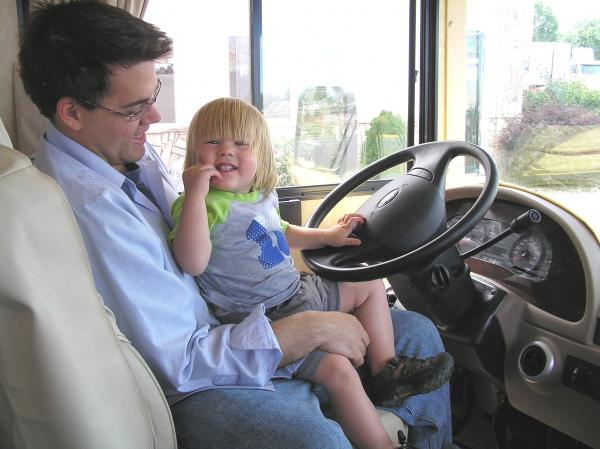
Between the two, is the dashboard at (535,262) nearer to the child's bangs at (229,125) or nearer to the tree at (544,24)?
the child's bangs at (229,125)

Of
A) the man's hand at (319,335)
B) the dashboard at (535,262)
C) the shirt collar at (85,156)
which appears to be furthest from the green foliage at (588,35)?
the shirt collar at (85,156)

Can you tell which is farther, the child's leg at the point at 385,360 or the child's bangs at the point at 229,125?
the child's bangs at the point at 229,125

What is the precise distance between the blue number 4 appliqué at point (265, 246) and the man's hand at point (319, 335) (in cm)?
16

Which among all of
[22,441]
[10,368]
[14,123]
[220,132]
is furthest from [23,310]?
[14,123]

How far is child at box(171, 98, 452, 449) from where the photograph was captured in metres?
1.20

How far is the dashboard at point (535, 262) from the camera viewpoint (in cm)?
133

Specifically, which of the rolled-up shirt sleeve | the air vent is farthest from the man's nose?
the air vent

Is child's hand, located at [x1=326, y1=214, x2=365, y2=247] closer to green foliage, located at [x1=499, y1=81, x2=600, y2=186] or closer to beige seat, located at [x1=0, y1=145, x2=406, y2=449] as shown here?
beige seat, located at [x1=0, y1=145, x2=406, y2=449]

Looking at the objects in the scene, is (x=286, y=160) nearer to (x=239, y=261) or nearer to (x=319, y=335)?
(x=239, y=261)

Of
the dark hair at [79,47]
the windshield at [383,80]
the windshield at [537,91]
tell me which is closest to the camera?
the dark hair at [79,47]

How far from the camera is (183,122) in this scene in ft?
12.9

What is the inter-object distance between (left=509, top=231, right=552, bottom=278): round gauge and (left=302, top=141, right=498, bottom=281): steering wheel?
25 cm

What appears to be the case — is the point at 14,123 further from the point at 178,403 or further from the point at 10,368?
the point at 10,368

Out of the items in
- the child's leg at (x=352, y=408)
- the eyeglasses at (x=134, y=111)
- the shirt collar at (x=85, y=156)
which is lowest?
the child's leg at (x=352, y=408)
